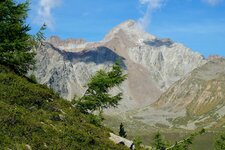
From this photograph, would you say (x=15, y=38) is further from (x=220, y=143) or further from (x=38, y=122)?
(x=220, y=143)

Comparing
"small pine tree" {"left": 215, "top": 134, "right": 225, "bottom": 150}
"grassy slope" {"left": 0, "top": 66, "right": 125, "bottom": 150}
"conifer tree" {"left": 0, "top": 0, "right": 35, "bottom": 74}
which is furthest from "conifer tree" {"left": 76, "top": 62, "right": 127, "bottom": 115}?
→ "small pine tree" {"left": 215, "top": 134, "right": 225, "bottom": 150}

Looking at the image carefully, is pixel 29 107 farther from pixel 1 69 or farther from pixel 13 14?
pixel 13 14

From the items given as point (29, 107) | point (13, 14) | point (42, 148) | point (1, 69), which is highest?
point (13, 14)

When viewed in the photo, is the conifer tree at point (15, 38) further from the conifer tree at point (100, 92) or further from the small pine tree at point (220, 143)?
the small pine tree at point (220, 143)

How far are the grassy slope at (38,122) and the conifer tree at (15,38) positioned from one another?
13.1 ft

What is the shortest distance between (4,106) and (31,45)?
1284 centimetres

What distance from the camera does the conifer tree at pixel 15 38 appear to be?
1162 inches

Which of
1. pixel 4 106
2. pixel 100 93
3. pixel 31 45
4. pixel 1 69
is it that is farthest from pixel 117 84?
pixel 4 106

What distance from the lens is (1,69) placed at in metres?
25.2

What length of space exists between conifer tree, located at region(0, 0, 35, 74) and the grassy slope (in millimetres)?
→ 4007

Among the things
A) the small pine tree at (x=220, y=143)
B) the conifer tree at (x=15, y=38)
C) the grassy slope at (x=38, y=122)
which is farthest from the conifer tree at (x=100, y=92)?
the small pine tree at (x=220, y=143)

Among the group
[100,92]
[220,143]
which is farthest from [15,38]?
[220,143]

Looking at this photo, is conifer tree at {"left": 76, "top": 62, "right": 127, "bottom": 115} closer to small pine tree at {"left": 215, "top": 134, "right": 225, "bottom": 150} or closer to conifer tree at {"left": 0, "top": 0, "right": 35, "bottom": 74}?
conifer tree at {"left": 0, "top": 0, "right": 35, "bottom": 74}

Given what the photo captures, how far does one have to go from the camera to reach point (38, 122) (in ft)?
64.0
